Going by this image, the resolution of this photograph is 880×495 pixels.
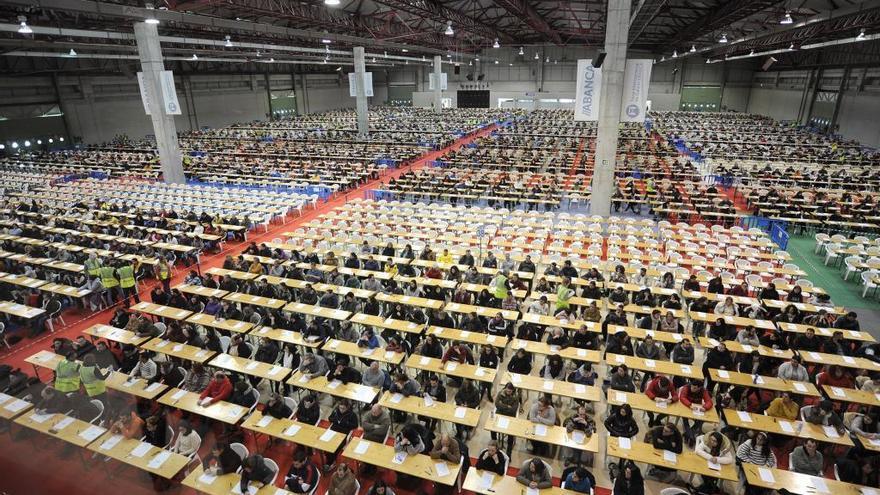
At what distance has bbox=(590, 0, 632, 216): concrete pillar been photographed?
57.1 ft

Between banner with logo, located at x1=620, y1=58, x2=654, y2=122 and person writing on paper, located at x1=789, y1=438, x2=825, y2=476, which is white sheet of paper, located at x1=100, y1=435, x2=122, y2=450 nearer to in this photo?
person writing on paper, located at x1=789, y1=438, x2=825, y2=476

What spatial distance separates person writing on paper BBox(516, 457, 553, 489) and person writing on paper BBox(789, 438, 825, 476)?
3.99m

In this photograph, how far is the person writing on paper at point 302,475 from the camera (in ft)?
22.4

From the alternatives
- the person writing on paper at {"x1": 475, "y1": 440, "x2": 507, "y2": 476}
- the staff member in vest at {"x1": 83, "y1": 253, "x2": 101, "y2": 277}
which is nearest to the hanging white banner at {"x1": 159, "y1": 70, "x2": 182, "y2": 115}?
the staff member in vest at {"x1": 83, "y1": 253, "x2": 101, "y2": 277}

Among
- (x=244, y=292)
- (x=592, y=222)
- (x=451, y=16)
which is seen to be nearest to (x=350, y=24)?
(x=451, y=16)


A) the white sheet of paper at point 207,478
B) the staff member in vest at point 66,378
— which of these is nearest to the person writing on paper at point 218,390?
the white sheet of paper at point 207,478

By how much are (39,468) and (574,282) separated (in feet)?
40.5

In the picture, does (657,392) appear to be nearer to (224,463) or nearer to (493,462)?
(493,462)

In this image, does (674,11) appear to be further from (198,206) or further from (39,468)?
(39,468)

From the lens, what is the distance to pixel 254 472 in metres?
6.86

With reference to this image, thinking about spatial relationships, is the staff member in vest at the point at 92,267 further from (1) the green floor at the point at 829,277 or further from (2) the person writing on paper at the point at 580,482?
(1) the green floor at the point at 829,277

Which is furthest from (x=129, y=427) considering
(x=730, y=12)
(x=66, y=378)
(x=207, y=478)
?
(x=730, y=12)

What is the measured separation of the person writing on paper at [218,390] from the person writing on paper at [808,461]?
9663mm

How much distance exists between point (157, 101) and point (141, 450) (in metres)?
24.1
